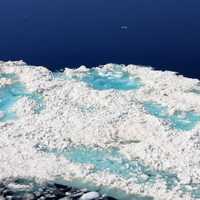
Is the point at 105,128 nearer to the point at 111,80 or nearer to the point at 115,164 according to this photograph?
the point at 115,164

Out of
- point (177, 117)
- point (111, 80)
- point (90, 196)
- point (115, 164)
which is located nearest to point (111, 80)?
point (111, 80)

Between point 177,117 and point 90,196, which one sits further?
point 177,117

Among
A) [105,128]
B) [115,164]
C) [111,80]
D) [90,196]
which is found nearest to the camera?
[90,196]

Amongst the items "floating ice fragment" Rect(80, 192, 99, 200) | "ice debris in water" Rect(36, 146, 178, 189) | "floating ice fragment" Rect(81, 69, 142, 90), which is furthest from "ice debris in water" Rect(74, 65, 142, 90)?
"floating ice fragment" Rect(80, 192, 99, 200)

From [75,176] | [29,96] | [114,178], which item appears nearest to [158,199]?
[114,178]

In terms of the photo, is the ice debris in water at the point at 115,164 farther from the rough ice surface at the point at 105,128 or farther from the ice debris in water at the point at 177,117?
the ice debris in water at the point at 177,117

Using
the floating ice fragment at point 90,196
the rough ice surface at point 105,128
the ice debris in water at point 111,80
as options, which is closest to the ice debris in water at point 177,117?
the rough ice surface at point 105,128
